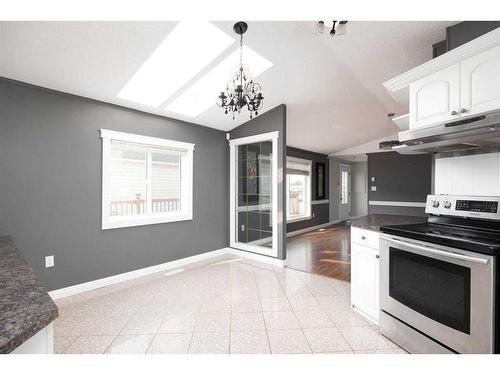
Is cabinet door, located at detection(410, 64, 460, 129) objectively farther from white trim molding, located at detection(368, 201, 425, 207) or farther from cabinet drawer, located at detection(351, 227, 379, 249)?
white trim molding, located at detection(368, 201, 425, 207)

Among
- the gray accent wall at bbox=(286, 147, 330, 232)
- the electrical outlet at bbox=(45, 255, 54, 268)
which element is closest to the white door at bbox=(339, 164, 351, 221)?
the gray accent wall at bbox=(286, 147, 330, 232)

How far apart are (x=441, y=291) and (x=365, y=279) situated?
722 mm

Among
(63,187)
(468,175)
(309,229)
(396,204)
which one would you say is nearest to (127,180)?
(63,187)

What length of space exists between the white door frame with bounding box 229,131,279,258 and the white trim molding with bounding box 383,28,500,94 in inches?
80.6

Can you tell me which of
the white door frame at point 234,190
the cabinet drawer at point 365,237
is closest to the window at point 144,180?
the white door frame at point 234,190

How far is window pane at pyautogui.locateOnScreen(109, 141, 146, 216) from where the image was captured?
3258mm

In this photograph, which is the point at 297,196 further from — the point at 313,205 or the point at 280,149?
the point at 280,149

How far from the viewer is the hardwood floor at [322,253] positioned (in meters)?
3.64

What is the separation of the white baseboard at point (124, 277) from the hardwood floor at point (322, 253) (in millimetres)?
1548

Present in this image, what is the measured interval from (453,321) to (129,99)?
375 centimetres

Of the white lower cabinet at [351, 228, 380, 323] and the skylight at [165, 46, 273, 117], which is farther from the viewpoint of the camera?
the skylight at [165, 46, 273, 117]
